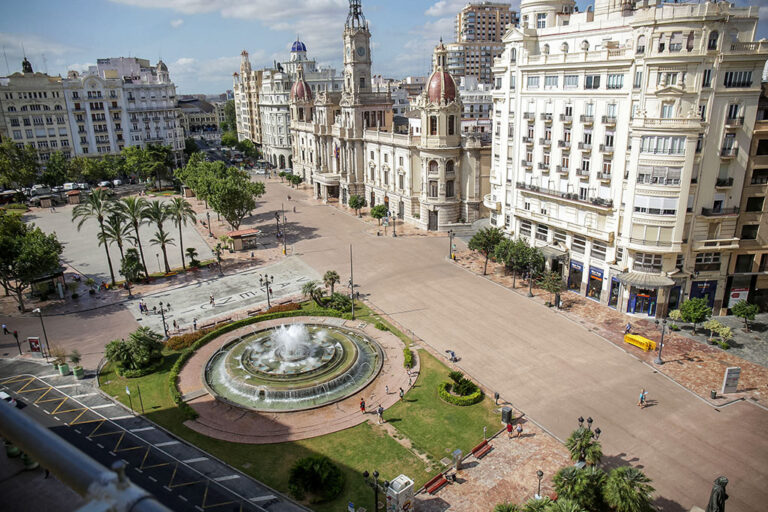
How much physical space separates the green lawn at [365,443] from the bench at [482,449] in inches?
28.8

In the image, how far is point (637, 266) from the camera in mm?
56250

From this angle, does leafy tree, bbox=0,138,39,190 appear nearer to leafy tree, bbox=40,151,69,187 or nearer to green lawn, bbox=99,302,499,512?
leafy tree, bbox=40,151,69,187

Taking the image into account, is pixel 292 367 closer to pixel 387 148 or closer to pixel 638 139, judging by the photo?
pixel 638 139

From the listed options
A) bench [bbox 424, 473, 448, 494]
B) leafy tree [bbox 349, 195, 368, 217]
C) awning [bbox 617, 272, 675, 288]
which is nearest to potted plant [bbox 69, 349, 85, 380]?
bench [bbox 424, 473, 448, 494]

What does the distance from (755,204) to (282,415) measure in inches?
2019

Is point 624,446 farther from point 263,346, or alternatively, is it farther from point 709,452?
point 263,346

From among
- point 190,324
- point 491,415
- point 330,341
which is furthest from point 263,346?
point 491,415

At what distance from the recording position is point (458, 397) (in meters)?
43.1

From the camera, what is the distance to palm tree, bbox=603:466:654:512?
29234 mm

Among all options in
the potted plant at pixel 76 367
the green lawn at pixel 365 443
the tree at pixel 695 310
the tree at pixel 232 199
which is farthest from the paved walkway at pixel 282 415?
the tree at pixel 232 199

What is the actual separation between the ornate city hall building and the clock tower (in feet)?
0.61

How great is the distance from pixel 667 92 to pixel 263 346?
4669 centimetres

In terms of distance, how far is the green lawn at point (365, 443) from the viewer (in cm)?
3600

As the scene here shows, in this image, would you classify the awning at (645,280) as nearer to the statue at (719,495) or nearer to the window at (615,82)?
the window at (615,82)
